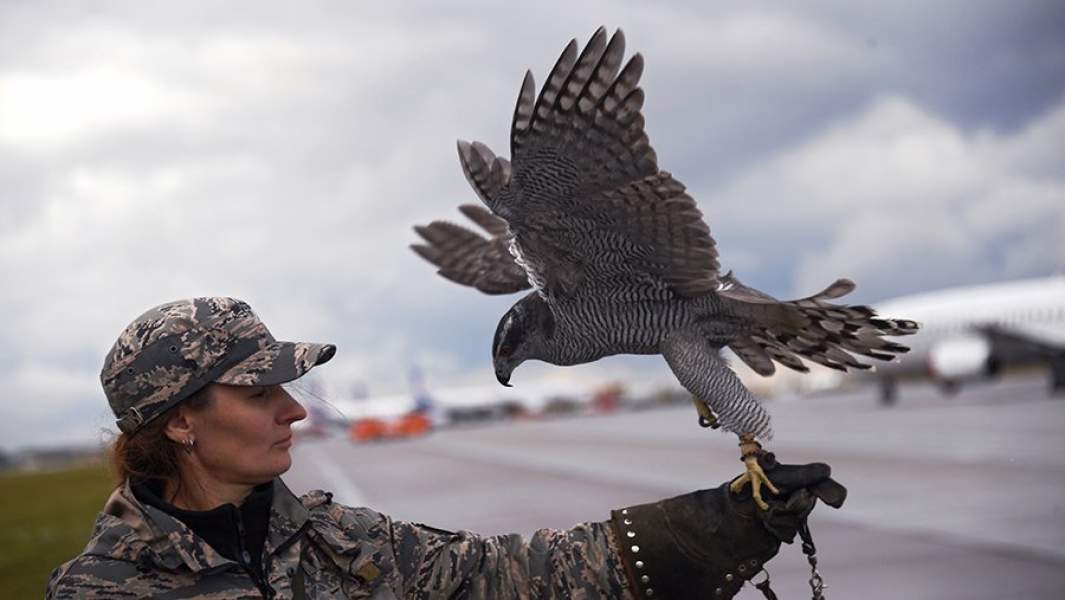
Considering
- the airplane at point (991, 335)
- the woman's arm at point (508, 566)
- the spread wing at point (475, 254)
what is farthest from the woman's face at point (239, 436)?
the airplane at point (991, 335)

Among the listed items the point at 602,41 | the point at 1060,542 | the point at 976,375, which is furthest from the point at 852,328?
the point at 976,375

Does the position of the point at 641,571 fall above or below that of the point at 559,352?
below

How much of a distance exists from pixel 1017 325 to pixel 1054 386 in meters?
2.04

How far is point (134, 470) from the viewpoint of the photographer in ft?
8.63

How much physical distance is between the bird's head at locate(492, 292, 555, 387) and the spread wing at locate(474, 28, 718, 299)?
8 cm

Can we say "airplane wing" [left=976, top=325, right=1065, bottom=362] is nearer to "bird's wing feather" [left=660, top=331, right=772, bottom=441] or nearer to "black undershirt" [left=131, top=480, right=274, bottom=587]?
"bird's wing feather" [left=660, top=331, right=772, bottom=441]

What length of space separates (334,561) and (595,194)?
4.21 ft

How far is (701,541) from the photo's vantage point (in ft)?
9.46

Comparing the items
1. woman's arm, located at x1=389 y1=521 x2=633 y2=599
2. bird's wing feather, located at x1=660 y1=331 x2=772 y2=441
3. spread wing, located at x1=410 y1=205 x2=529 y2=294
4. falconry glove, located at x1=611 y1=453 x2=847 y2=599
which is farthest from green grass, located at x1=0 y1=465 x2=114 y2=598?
spread wing, located at x1=410 y1=205 x2=529 y2=294

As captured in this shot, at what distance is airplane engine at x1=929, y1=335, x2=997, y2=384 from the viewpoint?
112ft

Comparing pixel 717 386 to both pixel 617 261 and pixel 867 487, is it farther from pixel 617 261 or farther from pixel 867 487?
pixel 867 487

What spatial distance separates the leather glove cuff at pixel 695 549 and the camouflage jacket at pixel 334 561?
0.06 metres

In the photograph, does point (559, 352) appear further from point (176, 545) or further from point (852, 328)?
point (176, 545)

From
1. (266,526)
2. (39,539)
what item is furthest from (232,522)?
(39,539)
